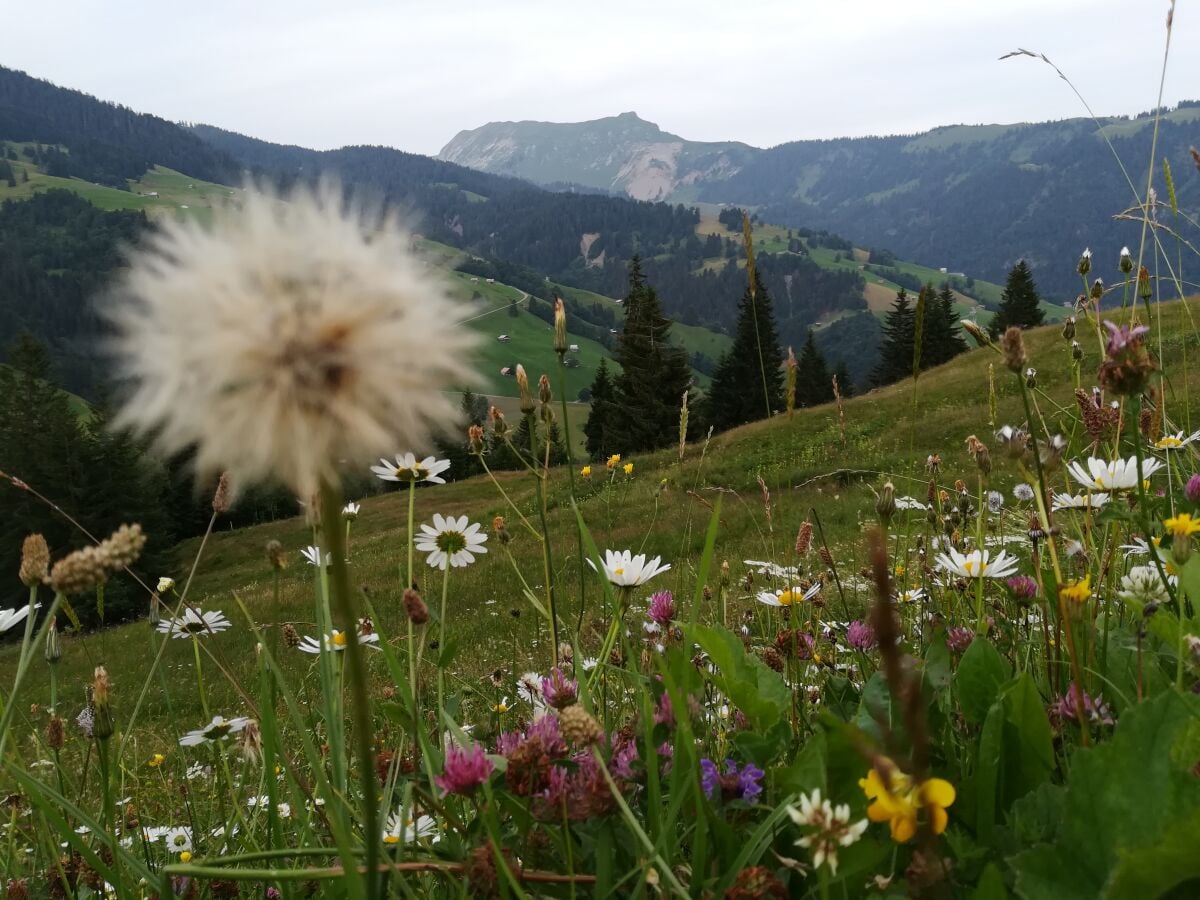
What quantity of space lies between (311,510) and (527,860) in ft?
2.15

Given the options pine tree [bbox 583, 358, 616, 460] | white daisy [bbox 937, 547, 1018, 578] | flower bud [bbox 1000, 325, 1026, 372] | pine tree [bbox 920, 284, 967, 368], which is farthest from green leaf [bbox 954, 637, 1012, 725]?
pine tree [bbox 920, 284, 967, 368]

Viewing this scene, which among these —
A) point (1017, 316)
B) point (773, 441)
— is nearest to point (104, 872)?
point (773, 441)

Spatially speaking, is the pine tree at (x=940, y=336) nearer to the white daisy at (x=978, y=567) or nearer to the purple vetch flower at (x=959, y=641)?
the white daisy at (x=978, y=567)

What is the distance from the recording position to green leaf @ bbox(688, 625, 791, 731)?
167 centimetres

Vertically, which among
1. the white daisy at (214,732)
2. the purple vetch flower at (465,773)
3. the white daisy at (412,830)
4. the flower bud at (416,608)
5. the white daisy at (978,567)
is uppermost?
the flower bud at (416,608)

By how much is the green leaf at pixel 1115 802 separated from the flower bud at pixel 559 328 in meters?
1.08

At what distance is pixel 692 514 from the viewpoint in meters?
16.0

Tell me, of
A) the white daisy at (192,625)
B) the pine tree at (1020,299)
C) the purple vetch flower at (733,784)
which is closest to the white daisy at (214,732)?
the white daisy at (192,625)

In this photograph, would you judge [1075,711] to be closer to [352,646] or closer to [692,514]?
[352,646]

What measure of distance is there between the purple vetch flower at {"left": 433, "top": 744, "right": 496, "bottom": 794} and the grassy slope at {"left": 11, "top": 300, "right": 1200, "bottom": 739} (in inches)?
56.2

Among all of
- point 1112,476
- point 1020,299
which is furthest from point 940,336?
point 1112,476

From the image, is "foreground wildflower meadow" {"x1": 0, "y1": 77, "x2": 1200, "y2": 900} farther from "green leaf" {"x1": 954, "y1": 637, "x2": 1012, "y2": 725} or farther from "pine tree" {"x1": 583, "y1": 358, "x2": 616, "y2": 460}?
"pine tree" {"x1": 583, "y1": 358, "x2": 616, "y2": 460}

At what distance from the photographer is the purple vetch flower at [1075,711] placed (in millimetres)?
1504

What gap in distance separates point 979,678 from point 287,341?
1.49 metres
